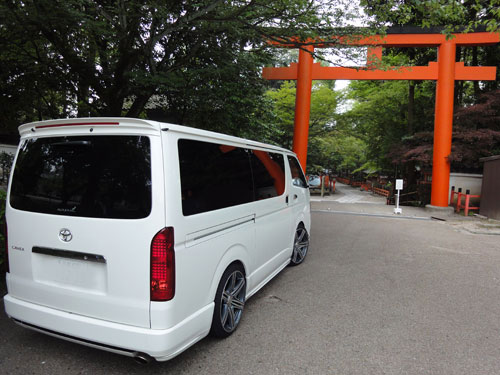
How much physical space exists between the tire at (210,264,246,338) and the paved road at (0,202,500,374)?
11cm

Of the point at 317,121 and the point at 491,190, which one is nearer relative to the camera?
the point at 491,190

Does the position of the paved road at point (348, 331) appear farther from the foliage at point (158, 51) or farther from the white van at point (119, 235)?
the foliage at point (158, 51)

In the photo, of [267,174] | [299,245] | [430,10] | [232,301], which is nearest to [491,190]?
[430,10]

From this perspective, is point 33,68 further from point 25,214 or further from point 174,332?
point 174,332

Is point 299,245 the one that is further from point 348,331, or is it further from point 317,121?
point 317,121

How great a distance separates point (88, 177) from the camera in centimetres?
223

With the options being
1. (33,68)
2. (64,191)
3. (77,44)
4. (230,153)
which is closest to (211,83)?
(77,44)

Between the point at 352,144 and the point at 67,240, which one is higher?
the point at 352,144

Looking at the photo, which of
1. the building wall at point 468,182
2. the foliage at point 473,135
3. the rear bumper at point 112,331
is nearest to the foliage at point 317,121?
the foliage at point 473,135

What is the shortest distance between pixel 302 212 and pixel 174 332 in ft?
10.6

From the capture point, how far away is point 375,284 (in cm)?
435

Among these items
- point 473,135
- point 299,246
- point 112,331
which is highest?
point 473,135

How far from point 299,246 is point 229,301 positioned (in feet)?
8.01

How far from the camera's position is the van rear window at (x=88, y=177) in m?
2.12
